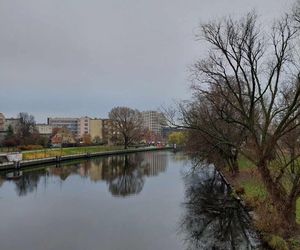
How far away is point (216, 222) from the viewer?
763 inches

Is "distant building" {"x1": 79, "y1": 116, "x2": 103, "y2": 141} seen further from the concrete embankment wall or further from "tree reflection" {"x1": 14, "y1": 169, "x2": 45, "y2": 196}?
"tree reflection" {"x1": 14, "y1": 169, "x2": 45, "y2": 196}

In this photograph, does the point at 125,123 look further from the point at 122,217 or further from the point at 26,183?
the point at 122,217

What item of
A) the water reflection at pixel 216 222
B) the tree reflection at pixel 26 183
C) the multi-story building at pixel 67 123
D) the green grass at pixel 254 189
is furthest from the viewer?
the multi-story building at pixel 67 123

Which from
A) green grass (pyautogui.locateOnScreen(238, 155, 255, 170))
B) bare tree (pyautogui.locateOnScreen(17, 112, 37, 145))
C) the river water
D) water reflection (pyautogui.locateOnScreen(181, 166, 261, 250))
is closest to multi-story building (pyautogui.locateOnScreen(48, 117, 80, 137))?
bare tree (pyautogui.locateOnScreen(17, 112, 37, 145))

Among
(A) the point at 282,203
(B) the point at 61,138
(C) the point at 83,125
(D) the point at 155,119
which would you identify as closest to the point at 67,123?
(C) the point at 83,125

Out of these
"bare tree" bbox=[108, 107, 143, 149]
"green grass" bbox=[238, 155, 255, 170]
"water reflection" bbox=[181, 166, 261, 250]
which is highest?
"bare tree" bbox=[108, 107, 143, 149]

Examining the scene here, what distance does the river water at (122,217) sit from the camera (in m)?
16.2

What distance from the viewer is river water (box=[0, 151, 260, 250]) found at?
637 inches

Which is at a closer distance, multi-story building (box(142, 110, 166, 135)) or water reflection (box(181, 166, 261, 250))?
water reflection (box(181, 166, 261, 250))

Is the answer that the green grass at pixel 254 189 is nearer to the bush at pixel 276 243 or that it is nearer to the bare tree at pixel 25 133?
the bush at pixel 276 243

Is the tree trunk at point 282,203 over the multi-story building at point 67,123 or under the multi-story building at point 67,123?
under

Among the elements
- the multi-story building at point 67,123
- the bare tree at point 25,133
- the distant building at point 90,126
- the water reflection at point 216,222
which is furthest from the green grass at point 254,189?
the multi-story building at point 67,123

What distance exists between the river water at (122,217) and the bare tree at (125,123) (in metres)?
61.1

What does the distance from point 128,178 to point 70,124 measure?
145m
